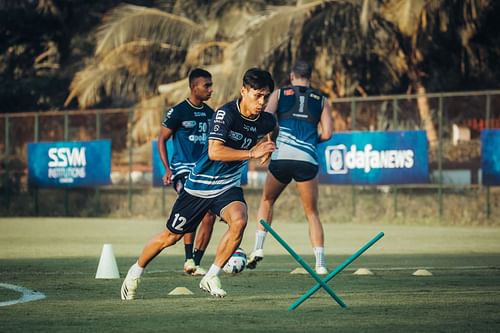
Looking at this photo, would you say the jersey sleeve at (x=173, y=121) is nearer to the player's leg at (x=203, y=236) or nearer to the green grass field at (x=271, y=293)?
the player's leg at (x=203, y=236)

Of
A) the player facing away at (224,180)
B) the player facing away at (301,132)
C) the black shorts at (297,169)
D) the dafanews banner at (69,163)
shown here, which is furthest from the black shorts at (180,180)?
the dafanews banner at (69,163)

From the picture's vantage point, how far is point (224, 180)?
380 inches

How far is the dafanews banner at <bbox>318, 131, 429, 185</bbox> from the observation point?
22.9 metres

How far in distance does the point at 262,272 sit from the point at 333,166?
1152 centimetres

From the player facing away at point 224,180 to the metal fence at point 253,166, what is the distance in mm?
13880

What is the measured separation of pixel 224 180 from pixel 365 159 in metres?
14.1

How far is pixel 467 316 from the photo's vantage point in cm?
828

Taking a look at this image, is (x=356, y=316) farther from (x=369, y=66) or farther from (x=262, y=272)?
(x=369, y=66)

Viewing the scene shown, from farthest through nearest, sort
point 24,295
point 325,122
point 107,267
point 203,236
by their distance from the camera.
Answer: point 325,122 → point 203,236 → point 107,267 → point 24,295

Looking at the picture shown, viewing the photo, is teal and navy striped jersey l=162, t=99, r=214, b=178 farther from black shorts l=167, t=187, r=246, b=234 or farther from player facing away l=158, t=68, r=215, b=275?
black shorts l=167, t=187, r=246, b=234

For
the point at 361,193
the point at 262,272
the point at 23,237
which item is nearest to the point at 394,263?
the point at 262,272

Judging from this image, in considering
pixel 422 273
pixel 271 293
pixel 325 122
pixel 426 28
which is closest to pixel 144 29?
pixel 426 28

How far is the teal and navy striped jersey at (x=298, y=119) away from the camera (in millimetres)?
12375

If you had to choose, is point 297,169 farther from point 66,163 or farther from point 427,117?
point 66,163
